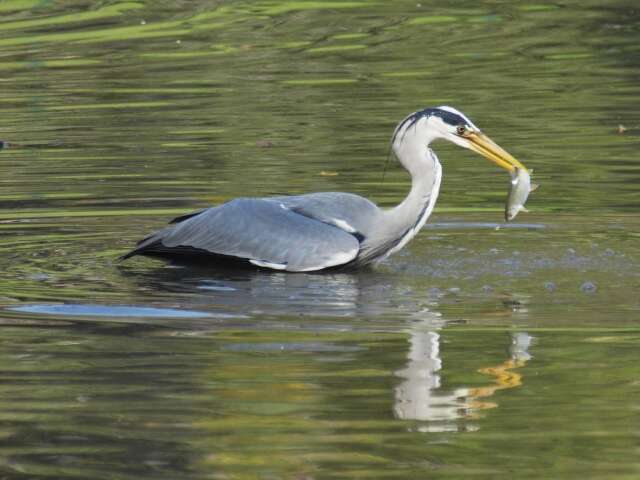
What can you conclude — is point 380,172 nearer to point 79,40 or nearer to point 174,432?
point 174,432

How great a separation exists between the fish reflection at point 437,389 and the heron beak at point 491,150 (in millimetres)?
2335

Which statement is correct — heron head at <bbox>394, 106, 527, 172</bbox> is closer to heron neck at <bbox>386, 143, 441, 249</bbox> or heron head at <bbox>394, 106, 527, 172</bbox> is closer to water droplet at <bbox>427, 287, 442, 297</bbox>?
heron neck at <bbox>386, 143, 441, 249</bbox>

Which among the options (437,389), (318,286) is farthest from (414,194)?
(437,389)

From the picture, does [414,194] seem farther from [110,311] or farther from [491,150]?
[110,311]

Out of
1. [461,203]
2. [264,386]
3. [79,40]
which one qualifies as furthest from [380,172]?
[79,40]

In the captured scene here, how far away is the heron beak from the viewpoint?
1132 centimetres

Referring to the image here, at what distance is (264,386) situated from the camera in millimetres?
8219

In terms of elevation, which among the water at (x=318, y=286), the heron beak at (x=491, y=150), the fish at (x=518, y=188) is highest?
the heron beak at (x=491, y=150)

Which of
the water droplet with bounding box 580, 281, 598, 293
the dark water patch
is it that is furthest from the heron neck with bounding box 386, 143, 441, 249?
the dark water patch

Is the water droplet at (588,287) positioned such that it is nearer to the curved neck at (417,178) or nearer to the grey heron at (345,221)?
the grey heron at (345,221)

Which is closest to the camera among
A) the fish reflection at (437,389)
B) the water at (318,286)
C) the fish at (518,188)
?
the water at (318,286)

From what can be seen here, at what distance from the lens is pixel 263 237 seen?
11.5 m

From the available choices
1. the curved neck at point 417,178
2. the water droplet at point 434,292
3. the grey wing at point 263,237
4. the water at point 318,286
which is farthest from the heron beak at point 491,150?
the water droplet at point 434,292

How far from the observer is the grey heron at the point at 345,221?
11344 mm
